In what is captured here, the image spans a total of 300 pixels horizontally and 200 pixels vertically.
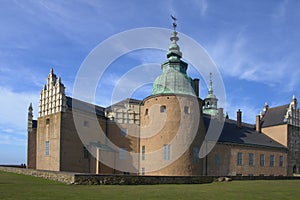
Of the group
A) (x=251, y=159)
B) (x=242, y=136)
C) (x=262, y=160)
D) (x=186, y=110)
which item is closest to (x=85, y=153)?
(x=186, y=110)

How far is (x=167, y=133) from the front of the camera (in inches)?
1363

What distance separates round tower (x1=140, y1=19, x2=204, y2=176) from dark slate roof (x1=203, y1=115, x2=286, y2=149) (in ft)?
25.1

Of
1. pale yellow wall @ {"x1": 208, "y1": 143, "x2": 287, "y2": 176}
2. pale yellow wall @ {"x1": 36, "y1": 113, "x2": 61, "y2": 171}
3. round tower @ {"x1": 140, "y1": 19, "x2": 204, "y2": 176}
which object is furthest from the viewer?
pale yellow wall @ {"x1": 208, "y1": 143, "x2": 287, "y2": 176}

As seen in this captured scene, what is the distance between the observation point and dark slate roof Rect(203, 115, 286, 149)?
4316 centimetres

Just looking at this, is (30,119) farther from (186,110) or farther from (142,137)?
(186,110)

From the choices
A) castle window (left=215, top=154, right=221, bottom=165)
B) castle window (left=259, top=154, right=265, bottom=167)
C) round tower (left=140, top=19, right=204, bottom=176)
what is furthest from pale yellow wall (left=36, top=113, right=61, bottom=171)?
castle window (left=259, top=154, right=265, bottom=167)

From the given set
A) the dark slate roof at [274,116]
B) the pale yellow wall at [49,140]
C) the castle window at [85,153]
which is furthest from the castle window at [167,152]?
the dark slate roof at [274,116]

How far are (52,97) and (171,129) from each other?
43.5 feet

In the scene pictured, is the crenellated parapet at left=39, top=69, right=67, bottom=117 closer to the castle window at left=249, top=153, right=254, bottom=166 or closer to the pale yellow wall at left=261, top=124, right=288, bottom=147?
the castle window at left=249, top=153, right=254, bottom=166

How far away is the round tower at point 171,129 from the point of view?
34250 millimetres

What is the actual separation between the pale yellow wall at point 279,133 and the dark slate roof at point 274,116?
0.71 metres

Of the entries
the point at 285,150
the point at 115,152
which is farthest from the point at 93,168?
the point at 285,150

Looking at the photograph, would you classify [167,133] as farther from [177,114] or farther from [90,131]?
[90,131]

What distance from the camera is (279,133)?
48.6m
